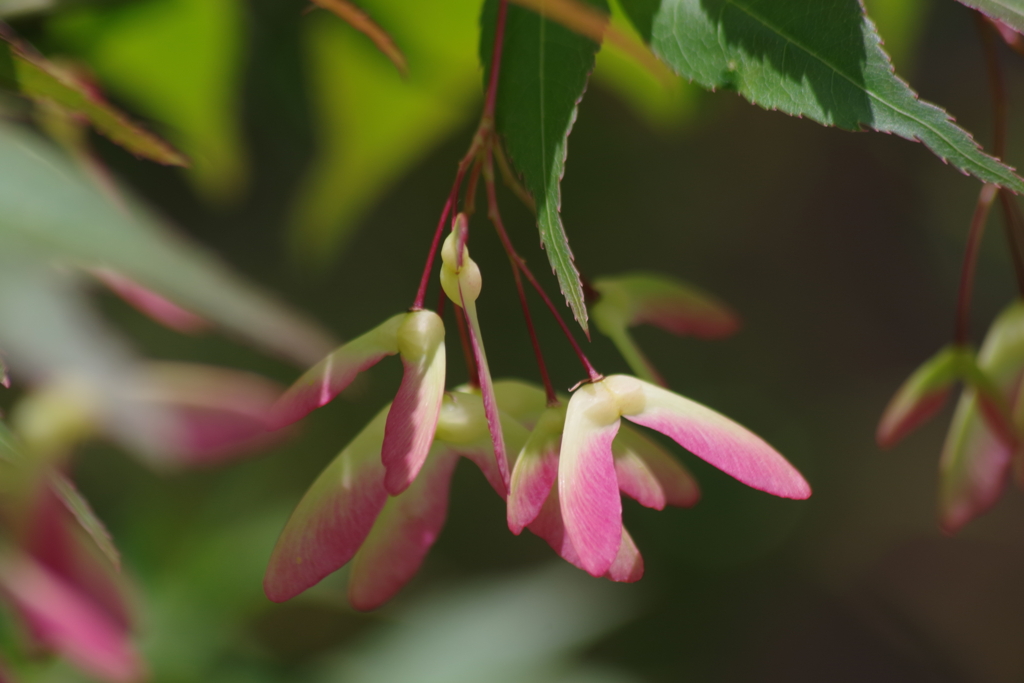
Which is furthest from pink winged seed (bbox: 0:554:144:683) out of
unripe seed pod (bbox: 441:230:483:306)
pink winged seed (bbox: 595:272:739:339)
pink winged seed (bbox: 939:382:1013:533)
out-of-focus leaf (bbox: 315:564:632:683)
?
out-of-focus leaf (bbox: 315:564:632:683)

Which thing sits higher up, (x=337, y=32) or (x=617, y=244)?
(x=337, y=32)

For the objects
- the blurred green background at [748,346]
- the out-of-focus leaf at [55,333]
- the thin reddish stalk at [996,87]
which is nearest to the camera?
the out-of-focus leaf at [55,333]

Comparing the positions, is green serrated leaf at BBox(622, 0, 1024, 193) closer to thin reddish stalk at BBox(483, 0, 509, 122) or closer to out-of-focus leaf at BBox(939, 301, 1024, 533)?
thin reddish stalk at BBox(483, 0, 509, 122)

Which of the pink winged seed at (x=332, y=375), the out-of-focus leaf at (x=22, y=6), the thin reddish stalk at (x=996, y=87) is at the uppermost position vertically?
the thin reddish stalk at (x=996, y=87)

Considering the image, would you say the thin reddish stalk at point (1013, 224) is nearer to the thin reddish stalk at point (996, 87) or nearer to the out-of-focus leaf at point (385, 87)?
the thin reddish stalk at point (996, 87)

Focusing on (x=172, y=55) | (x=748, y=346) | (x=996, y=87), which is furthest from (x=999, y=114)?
(x=748, y=346)

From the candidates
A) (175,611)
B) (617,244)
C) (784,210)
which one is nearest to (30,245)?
(175,611)

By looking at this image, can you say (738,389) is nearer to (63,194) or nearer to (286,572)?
(286,572)

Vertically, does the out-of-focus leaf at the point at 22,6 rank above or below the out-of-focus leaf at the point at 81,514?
above

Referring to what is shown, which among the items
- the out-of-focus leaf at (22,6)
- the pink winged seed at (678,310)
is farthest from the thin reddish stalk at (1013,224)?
the out-of-focus leaf at (22,6)
